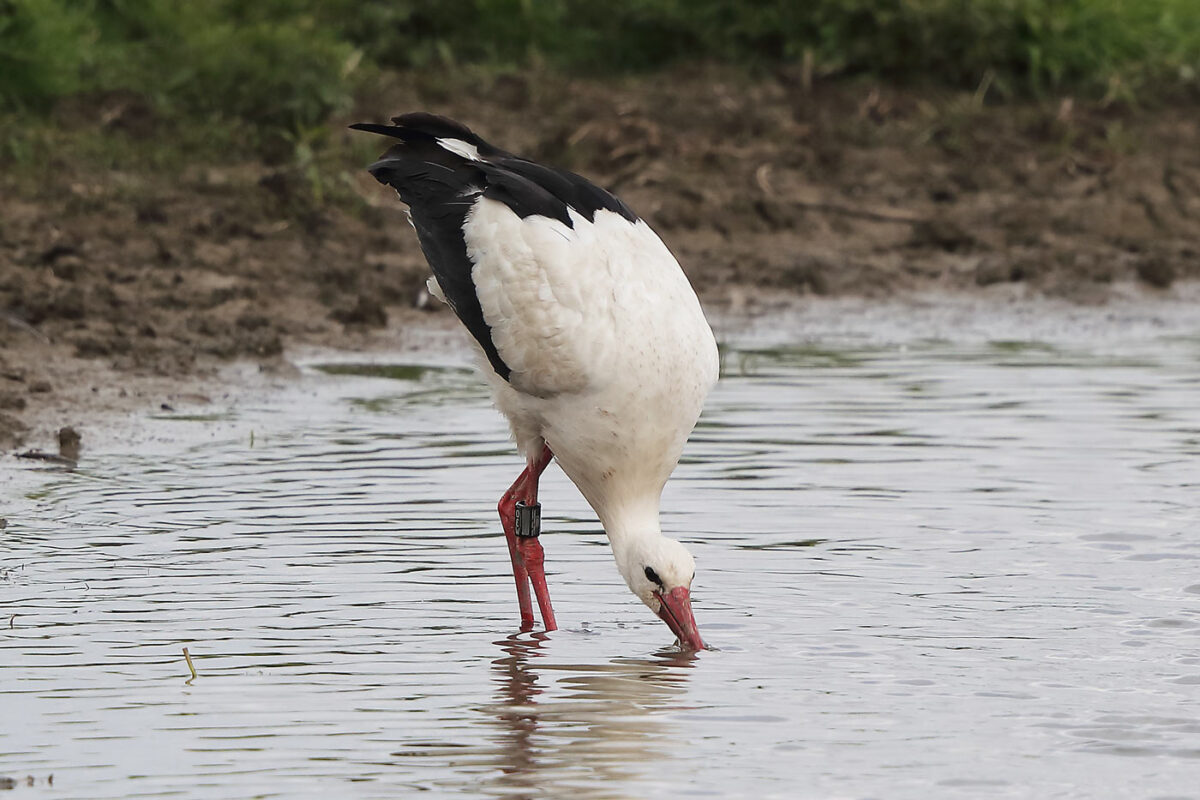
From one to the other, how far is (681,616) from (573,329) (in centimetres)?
97

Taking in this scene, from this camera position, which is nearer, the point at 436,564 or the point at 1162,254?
the point at 436,564

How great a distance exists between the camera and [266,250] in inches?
506

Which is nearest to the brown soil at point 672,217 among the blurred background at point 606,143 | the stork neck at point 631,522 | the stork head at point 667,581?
the blurred background at point 606,143

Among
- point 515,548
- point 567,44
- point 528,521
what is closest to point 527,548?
point 515,548

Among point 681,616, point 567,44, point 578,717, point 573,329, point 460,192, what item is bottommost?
point 578,717

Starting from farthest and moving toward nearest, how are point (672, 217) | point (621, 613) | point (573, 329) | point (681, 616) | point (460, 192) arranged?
1. point (672, 217)
2. point (460, 192)
3. point (621, 613)
4. point (573, 329)
5. point (681, 616)

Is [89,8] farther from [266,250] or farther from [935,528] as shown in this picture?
[935,528]

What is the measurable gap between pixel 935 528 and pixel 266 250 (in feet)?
19.7

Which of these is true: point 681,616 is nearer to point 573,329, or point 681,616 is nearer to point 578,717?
point 578,717

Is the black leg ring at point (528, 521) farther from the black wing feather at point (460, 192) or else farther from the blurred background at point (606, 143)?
the blurred background at point (606, 143)

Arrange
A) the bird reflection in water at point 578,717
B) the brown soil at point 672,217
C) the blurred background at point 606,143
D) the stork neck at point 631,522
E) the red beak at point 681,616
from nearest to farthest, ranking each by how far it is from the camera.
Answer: the bird reflection in water at point 578,717 < the red beak at point 681,616 < the stork neck at point 631,522 < the brown soil at point 672,217 < the blurred background at point 606,143

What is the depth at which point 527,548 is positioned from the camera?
7.18m

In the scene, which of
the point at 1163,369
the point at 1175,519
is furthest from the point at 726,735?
the point at 1163,369

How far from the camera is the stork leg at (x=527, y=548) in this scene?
692 centimetres
